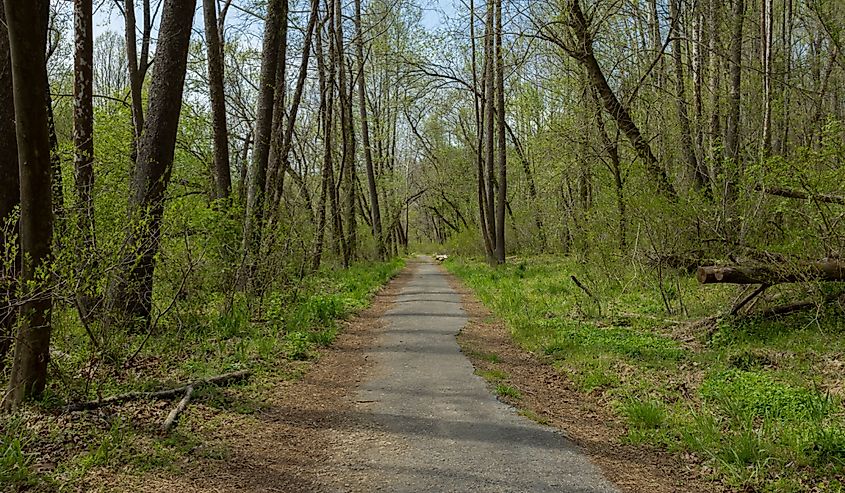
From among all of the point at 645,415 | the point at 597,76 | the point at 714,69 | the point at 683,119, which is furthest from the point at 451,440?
the point at 714,69

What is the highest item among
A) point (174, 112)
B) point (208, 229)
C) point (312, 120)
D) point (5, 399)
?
point (312, 120)

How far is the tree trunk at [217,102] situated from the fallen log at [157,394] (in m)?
5.92

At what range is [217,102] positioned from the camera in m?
11.7

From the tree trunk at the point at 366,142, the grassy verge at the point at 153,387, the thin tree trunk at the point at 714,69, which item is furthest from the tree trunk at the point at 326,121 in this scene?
the thin tree trunk at the point at 714,69

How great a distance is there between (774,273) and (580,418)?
3.48 m

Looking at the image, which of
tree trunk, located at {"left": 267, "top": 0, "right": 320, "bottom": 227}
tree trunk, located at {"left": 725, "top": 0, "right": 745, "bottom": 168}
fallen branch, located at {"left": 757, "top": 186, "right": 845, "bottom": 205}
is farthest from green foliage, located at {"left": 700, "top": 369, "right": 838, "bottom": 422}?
tree trunk, located at {"left": 267, "top": 0, "right": 320, "bottom": 227}

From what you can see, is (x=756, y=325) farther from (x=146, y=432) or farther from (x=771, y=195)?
(x=146, y=432)

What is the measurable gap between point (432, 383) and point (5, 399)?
4018 millimetres

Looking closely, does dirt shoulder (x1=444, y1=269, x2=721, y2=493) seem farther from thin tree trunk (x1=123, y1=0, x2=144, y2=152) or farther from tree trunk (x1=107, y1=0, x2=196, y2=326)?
thin tree trunk (x1=123, y1=0, x2=144, y2=152)

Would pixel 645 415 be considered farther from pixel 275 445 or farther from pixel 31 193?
pixel 31 193

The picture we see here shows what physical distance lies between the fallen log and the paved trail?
1418mm

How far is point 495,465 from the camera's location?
4.39m

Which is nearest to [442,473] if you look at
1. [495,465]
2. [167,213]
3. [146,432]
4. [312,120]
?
[495,465]

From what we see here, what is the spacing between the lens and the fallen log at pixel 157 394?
5.03 m
